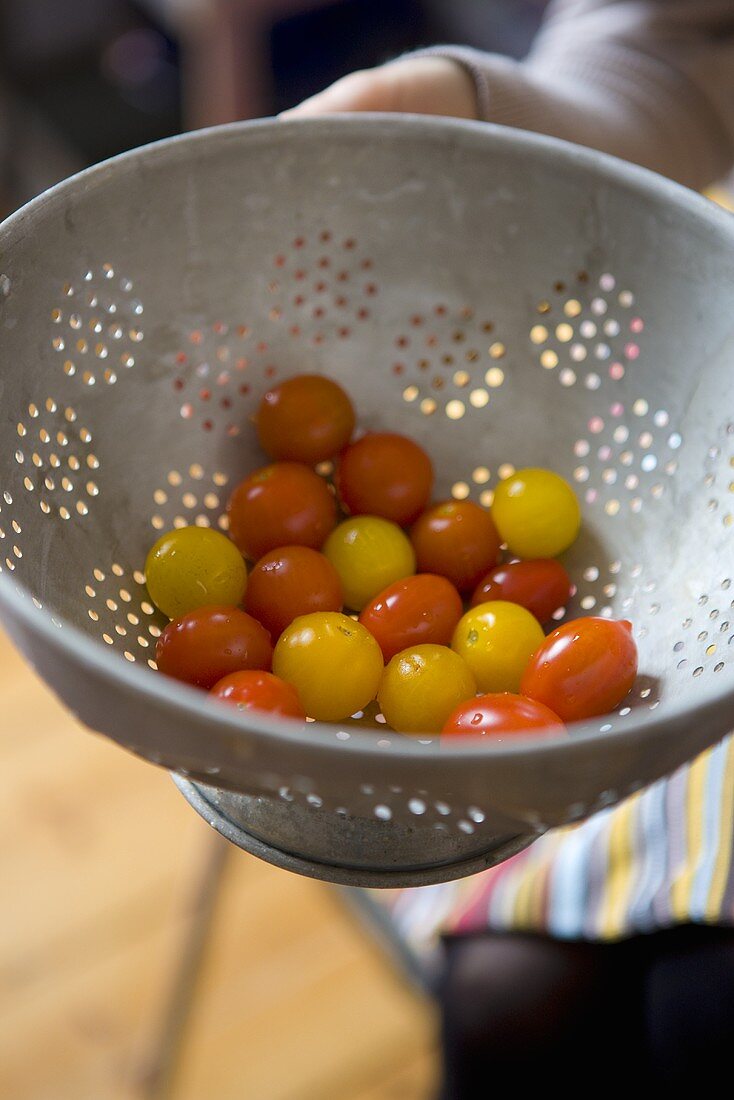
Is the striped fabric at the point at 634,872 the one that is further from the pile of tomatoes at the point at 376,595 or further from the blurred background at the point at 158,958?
the blurred background at the point at 158,958

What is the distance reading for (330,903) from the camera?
150 centimetres

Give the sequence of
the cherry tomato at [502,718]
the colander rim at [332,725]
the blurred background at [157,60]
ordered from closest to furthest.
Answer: the colander rim at [332,725] → the cherry tomato at [502,718] → the blurred background at [157,60]

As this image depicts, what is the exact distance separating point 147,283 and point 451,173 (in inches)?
7.6

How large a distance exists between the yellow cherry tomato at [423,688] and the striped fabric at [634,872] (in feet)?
0.87

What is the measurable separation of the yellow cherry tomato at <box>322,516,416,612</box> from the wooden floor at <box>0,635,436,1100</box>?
568 mm

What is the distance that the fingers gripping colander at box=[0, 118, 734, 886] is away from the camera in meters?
0.63

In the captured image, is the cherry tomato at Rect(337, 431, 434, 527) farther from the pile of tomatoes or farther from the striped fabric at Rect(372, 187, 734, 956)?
the striped fabric at Rect(372, 187, 734, 956)

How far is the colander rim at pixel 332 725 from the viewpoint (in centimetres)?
43

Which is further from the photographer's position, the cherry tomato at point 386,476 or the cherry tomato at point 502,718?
the cherry tomato at point 386,476

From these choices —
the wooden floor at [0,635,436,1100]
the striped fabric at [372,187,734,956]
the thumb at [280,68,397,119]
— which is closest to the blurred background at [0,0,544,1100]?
the wooden floor at [0,635,436,1100]

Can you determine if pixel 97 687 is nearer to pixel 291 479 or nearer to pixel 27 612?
pixel 27 612

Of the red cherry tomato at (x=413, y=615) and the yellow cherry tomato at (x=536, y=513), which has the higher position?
the yellow cherry tomato at (x=536, y=513)

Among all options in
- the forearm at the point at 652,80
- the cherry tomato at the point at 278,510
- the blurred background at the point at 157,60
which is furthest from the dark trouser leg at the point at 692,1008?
the blurred background at the point at 157,60

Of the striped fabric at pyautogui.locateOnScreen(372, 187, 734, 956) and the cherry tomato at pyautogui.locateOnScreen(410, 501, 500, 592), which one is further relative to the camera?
the striped fabric at pyautogui.locateOnScreen(372, 187, 734, 956)
